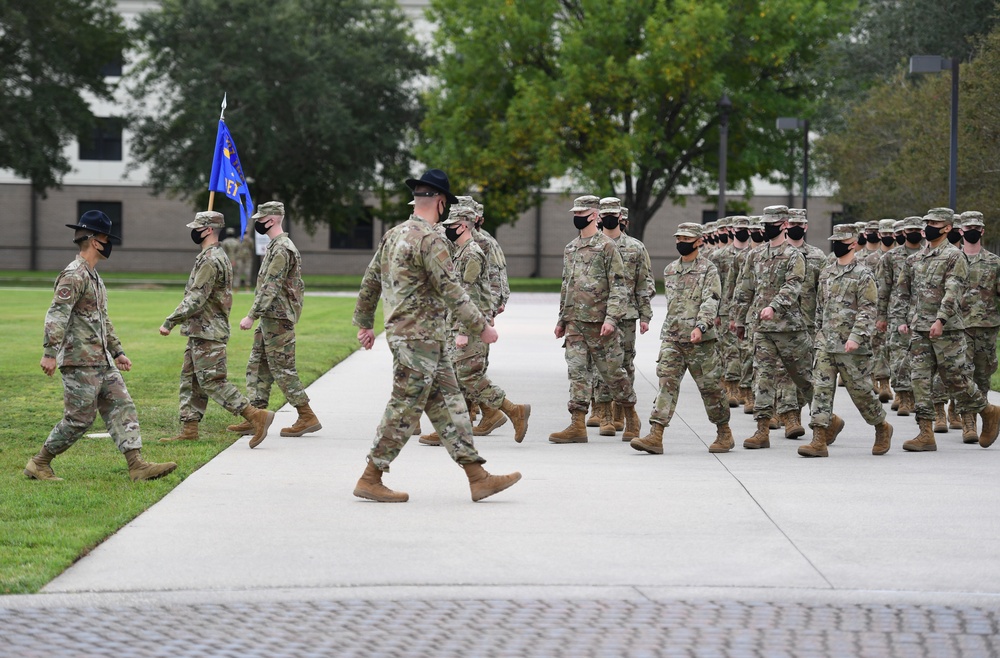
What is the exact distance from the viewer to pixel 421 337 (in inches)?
332

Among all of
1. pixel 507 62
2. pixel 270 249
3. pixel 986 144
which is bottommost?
pixel 270 249

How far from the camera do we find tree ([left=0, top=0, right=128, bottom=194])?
46.1 meters

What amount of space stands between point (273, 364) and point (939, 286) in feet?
18.5

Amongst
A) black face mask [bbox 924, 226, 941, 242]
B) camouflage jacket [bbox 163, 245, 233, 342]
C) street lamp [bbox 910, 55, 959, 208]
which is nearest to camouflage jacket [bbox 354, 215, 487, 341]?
camouflage jacket [bbox 163, 245, 233, 342]

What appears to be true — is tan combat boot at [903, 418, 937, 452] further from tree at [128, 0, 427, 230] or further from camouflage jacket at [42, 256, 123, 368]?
tree at [128, 0, 427, 230]

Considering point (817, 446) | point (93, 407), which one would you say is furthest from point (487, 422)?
point (93, 407)

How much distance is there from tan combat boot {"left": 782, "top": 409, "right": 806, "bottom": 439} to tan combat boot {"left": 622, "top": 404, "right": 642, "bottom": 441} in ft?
4.14

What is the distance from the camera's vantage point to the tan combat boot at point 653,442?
10.9 m

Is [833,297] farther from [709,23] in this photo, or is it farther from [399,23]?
[399,23]

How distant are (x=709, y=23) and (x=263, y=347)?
95.8ft

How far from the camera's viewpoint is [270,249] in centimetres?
1162

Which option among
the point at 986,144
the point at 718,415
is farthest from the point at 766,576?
the point at 986,144

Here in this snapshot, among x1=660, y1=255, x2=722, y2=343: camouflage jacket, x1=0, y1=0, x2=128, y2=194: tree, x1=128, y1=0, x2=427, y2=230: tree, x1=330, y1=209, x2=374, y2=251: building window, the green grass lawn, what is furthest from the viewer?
x1=330, y1=209, x2=374, y2=251: building window

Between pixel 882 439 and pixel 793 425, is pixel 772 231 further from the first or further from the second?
pixel 882 439
